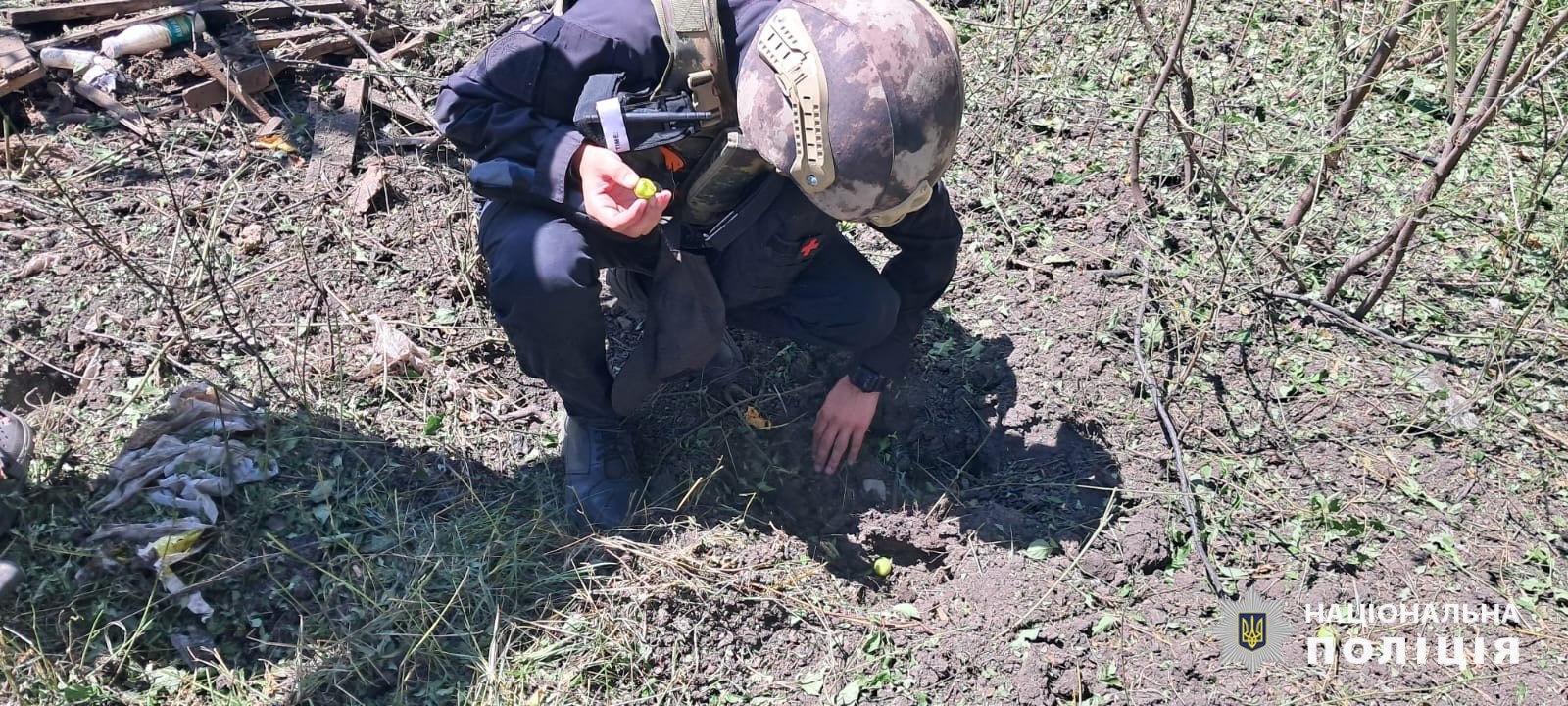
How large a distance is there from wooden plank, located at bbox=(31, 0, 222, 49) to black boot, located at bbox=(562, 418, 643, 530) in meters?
2.58

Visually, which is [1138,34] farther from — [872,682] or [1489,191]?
[872,682]

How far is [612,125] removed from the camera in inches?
89.0

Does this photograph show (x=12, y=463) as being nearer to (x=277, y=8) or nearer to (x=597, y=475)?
(x=597, y=475)

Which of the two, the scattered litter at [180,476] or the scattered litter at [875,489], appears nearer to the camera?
the scattered litter at [180,476]

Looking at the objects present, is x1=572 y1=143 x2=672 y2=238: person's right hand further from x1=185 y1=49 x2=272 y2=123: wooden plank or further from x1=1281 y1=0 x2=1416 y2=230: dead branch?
x1=185 y1=49 x2=272 y2=123: wooden plank

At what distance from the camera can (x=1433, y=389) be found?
2.89m

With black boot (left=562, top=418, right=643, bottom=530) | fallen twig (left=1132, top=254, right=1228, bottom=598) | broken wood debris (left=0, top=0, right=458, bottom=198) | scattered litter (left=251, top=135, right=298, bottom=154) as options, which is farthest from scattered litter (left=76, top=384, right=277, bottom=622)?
fallen twig (left=1132, top=254, right=1228, bottom=598)

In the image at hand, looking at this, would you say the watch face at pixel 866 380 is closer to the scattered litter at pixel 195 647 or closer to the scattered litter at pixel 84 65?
the scattered litter at pixel 195 647

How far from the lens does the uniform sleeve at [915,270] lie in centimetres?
262

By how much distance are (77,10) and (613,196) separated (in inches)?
115

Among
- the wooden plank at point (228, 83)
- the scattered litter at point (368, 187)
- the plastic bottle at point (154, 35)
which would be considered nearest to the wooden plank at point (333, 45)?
the wooden plank at point (228, 83)

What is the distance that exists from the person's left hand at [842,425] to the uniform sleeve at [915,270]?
9cm

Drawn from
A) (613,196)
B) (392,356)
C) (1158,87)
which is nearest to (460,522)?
(392,356)

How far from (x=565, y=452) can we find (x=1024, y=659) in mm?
1300
